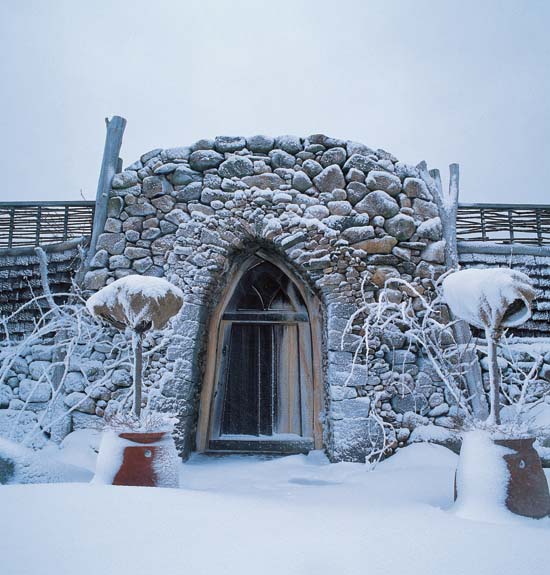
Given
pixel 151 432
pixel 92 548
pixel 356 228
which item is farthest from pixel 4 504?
pixel 356 228

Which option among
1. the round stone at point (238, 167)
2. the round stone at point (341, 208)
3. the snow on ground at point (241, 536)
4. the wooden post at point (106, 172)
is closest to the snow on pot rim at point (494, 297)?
the snow on ground at point (241, 536)

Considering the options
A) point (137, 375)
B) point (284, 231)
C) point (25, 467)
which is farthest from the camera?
point (284, 231)

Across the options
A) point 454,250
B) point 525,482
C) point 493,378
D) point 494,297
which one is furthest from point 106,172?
point 525,482

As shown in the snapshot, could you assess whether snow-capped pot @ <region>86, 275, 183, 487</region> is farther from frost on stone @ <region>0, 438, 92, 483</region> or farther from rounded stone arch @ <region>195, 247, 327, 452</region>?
rounded stone arch @ <region>195, 247, 327, 452</region>

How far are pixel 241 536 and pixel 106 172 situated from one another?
3.76 meters

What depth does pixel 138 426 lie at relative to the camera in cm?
263

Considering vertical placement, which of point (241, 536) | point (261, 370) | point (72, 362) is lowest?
point (241, 536)

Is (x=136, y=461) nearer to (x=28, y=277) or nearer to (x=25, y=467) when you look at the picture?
(x=25, y=467)

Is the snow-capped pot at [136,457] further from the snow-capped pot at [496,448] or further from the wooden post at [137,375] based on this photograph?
the snow-capped pot at [496,448]

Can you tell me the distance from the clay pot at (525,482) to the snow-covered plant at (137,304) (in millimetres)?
2001

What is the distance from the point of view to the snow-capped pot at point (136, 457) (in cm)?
246

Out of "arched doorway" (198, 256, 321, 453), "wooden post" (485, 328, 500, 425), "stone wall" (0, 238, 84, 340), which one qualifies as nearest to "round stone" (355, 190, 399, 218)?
"arched doorway" (198, 256, 321, 453)

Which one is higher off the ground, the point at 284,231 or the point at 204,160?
the point at 204,160

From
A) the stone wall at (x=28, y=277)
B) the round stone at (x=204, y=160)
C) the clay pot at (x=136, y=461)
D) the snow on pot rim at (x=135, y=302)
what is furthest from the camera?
the stone wall at (x=28, y=277)
